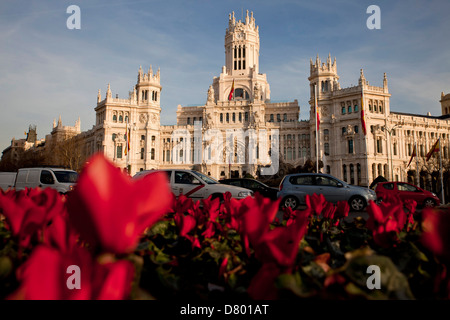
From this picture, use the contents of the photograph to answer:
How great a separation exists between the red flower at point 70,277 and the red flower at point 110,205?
0.05 m

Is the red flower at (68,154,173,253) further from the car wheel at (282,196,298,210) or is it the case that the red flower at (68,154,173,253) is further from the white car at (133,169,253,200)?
the car wheel at (282,196,298,210)

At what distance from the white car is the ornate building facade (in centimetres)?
3701

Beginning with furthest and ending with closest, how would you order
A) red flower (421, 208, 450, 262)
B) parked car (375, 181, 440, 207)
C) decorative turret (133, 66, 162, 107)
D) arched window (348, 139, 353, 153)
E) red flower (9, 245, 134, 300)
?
1. decorative turret (133, 66, 162, 107)
2. arched window (348, 139, 353, 153)
3. parked car (375, 181, 440, 207)
4. red flower (421, 208, 450, 262)
5. red flower (9, 245, 134, 300)

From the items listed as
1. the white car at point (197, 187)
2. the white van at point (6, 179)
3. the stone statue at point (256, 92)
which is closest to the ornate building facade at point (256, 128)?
the stone statue at point (256, 92)

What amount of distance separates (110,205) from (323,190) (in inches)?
539

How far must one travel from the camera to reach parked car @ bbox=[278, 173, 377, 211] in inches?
512

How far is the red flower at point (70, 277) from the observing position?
53cm

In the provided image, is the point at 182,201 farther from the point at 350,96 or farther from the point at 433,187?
the point at 433,187

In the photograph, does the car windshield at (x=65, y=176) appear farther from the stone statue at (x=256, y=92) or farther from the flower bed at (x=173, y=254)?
the stone statue at (x=256, y=92)

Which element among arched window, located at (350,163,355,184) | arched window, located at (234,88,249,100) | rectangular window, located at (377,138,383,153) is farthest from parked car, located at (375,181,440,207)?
arched window, located at (234,88,249,100)

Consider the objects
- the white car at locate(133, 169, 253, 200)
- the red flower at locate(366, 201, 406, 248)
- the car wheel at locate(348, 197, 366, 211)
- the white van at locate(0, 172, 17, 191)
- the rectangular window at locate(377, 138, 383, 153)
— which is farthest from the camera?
the rectangular window at locate(377, 138, 383, 153)

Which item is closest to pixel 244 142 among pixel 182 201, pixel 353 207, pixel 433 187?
pixel 433 187

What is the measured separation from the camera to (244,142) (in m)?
57.7
